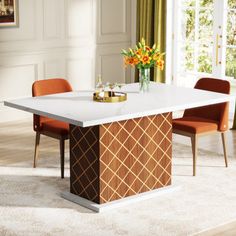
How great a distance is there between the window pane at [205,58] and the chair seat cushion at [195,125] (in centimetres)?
245

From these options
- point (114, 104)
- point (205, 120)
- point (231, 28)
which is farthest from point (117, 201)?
point (231, 28)

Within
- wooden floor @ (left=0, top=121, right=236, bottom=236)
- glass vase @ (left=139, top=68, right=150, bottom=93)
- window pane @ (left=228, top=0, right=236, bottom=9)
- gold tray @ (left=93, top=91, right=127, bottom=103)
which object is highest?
window pane @ (left=228, top=0, right=236, bottom=9)

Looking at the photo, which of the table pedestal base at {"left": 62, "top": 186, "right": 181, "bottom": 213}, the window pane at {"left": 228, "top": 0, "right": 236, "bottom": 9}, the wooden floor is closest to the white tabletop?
the table pedestal base at {"left": 62, "top": 186, "right": 181, "bottom": 213}

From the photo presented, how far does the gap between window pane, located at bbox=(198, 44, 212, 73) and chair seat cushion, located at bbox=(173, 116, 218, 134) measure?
2446 mm

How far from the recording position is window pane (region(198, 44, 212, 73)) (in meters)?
8.82

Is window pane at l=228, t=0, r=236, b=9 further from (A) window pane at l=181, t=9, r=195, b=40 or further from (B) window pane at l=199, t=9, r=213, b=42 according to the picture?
(A) window pane at l=181, t=9, r=195, b=40

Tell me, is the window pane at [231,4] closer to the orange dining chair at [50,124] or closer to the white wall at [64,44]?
the white wall at [64,44]

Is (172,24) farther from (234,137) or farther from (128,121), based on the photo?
(128,121)

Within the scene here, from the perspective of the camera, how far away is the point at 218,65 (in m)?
8.64

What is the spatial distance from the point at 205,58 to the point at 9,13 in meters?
2.52

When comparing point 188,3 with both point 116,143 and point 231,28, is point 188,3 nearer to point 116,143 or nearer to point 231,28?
point 231,28

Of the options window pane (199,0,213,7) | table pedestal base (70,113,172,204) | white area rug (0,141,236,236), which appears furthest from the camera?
window pane (199,0,213,7)

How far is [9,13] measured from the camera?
8.23 metres

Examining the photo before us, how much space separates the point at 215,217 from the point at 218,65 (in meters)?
3.61
